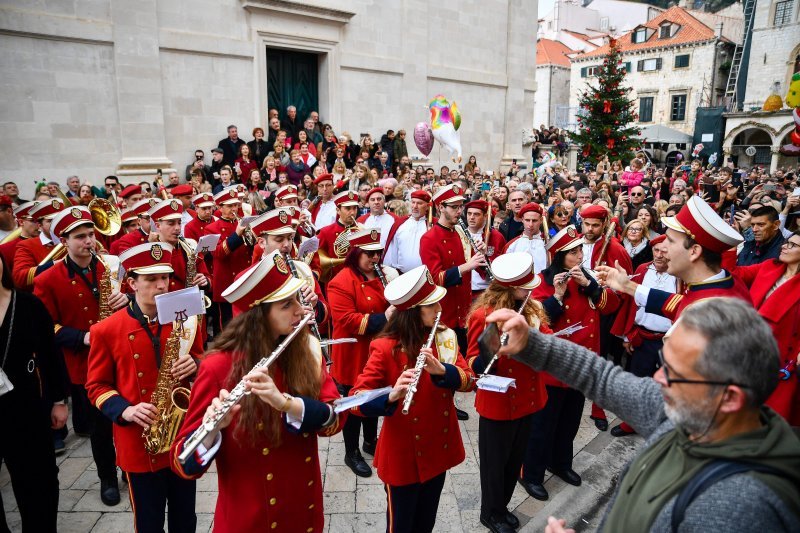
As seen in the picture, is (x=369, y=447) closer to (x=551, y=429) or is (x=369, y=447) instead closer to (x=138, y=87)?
(x=551, y=429)

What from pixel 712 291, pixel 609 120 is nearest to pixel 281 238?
pixel 712 291

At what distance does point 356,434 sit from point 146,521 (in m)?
2.19

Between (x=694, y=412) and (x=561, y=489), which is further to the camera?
(x=561, y=489)

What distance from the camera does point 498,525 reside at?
13.9 feet

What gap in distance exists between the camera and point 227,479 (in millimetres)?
2723

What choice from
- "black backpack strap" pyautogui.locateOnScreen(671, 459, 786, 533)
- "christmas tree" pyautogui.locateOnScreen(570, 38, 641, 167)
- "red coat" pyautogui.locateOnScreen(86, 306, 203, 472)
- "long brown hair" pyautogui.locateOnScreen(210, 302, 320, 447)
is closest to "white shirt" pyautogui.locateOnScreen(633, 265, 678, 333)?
"long brown hair" pyautogui.locateOnScreen(210, 302, 320, 447)

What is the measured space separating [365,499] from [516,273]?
2.55 meters

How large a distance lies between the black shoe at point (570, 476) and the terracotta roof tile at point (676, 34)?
171 ft

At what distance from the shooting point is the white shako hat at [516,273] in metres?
3.93

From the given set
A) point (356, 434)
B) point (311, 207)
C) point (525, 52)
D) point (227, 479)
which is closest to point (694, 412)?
point (227, 479)

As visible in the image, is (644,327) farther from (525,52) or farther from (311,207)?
(525,52)

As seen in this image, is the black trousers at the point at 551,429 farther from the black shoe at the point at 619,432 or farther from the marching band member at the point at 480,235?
the marching band member at the point at 480,235

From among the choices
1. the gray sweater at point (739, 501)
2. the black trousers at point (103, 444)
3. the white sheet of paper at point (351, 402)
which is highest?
the gray sweater at point (739, 501)

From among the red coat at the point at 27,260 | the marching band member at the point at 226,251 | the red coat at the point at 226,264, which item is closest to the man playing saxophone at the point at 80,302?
the red coat at the point at 27,260
